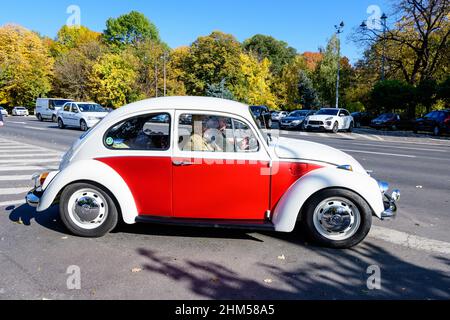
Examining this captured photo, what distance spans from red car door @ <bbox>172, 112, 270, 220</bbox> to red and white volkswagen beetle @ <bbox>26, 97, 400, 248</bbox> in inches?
0.5

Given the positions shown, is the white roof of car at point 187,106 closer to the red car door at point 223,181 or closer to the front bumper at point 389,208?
the red car door at point 223,181

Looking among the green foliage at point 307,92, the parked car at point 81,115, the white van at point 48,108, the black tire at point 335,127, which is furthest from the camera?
the green foliage at point 307,92

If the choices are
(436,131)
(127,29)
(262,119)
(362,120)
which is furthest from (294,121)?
(127,29)

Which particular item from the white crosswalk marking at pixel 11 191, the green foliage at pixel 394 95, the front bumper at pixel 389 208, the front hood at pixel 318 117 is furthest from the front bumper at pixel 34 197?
the green foliage at pixel 394 95

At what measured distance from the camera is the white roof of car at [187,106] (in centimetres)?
455

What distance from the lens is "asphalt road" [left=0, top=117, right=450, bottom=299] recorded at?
134 inches

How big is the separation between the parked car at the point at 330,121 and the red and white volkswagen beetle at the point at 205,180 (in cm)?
2161

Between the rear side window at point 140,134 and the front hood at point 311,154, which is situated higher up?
the rear side window at point 140,134

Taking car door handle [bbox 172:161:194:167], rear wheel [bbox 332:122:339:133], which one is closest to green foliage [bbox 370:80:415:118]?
rear wheel [bbox 332:122:339:133]

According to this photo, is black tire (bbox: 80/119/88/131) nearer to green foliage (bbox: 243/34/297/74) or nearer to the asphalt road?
the asphalt road

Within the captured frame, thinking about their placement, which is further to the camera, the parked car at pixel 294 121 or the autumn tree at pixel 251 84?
the autumn tree at pixel 251 84

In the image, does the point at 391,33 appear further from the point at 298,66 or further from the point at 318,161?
the point at 318,161

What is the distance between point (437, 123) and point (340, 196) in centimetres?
2404
